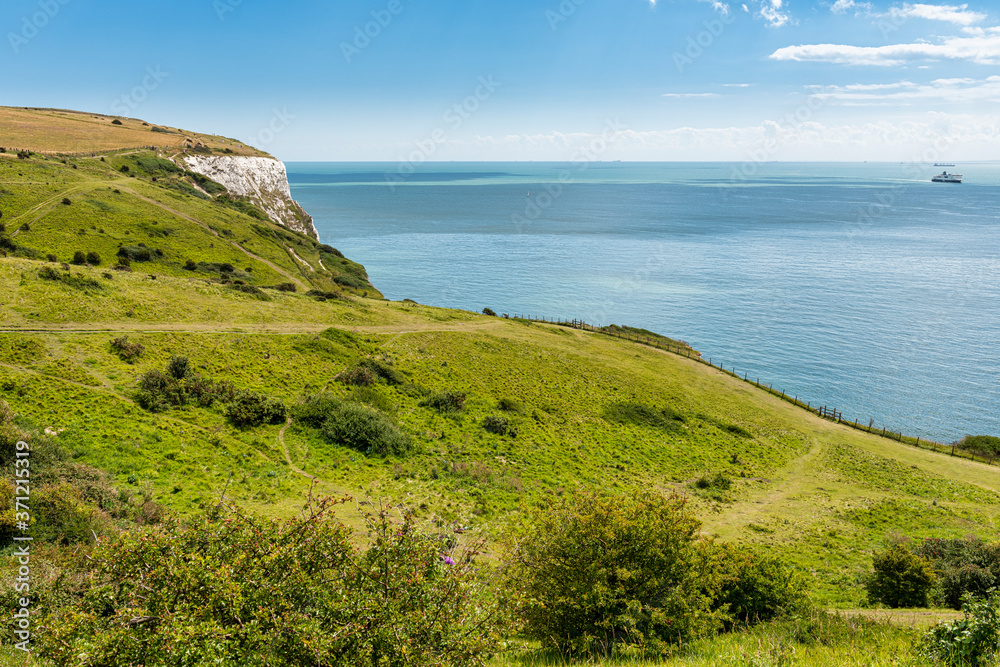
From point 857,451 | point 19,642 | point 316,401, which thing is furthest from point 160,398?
point 857,451

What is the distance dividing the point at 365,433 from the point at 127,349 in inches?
740

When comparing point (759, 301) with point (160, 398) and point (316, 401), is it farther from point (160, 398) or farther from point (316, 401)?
point (160, 398)

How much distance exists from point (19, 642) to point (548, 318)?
89066 millimetres

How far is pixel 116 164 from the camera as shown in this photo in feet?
355

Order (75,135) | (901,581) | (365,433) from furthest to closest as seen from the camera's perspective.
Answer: (75,135), (365,433), (901,581)

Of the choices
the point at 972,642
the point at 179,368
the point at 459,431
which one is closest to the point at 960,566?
the point at 972,642

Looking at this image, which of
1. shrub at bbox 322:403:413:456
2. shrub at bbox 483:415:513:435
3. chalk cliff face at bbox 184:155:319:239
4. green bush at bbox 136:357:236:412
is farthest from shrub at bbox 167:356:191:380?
chalk cliff face at bbox 184:155:319:239

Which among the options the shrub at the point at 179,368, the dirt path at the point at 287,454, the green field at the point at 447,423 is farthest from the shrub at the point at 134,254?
the dirt path at the point at 287,454

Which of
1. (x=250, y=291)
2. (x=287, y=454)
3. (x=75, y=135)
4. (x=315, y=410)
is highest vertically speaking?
(x=75, y=135)

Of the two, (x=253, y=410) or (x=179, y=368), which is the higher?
(x=179, y=368)

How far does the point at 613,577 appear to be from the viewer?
16.1 metres

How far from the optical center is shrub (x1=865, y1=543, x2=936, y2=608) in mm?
21641

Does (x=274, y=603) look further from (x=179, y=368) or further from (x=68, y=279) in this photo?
(x=68, y=279)

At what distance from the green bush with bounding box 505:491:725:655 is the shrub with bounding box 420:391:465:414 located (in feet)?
83.7
